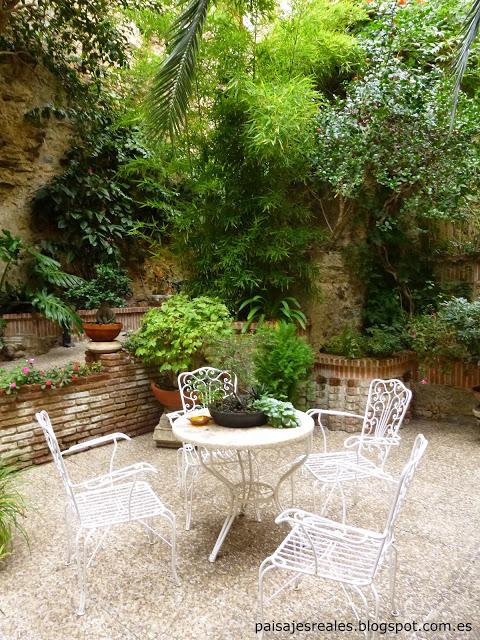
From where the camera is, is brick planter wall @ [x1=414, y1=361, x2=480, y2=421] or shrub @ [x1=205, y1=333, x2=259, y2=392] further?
brick planter wall @ [x1=414, y1=361, x2=480, y2=421]

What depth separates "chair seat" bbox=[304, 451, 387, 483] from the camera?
277 centimetres

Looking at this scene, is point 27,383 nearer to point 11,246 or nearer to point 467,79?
point 11,246

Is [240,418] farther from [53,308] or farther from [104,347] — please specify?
[53,308]

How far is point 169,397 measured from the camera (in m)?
4.54

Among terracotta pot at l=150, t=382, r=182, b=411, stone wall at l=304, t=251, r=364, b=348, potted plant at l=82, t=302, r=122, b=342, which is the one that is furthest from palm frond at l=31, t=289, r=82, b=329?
stone wall at l=304, t=251, r=364, b=348

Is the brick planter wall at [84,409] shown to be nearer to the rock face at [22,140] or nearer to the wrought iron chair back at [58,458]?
the wrought iron chair back at [58,458]

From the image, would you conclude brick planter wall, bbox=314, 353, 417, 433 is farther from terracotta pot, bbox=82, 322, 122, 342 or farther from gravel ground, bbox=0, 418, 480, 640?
terracotta pot, bbox=82, 322, 122, 342

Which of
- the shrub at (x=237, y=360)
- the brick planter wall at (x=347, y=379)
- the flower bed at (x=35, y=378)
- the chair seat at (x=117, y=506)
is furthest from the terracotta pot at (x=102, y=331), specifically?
the chair seat at (x=117, y=506)

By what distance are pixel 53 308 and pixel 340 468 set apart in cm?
508

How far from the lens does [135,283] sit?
28.3 feet

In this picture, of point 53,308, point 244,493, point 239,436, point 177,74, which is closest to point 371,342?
point 244,493

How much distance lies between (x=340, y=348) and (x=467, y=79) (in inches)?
125

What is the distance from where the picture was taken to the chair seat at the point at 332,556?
178cm

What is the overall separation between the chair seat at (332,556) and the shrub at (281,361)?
2335mm
